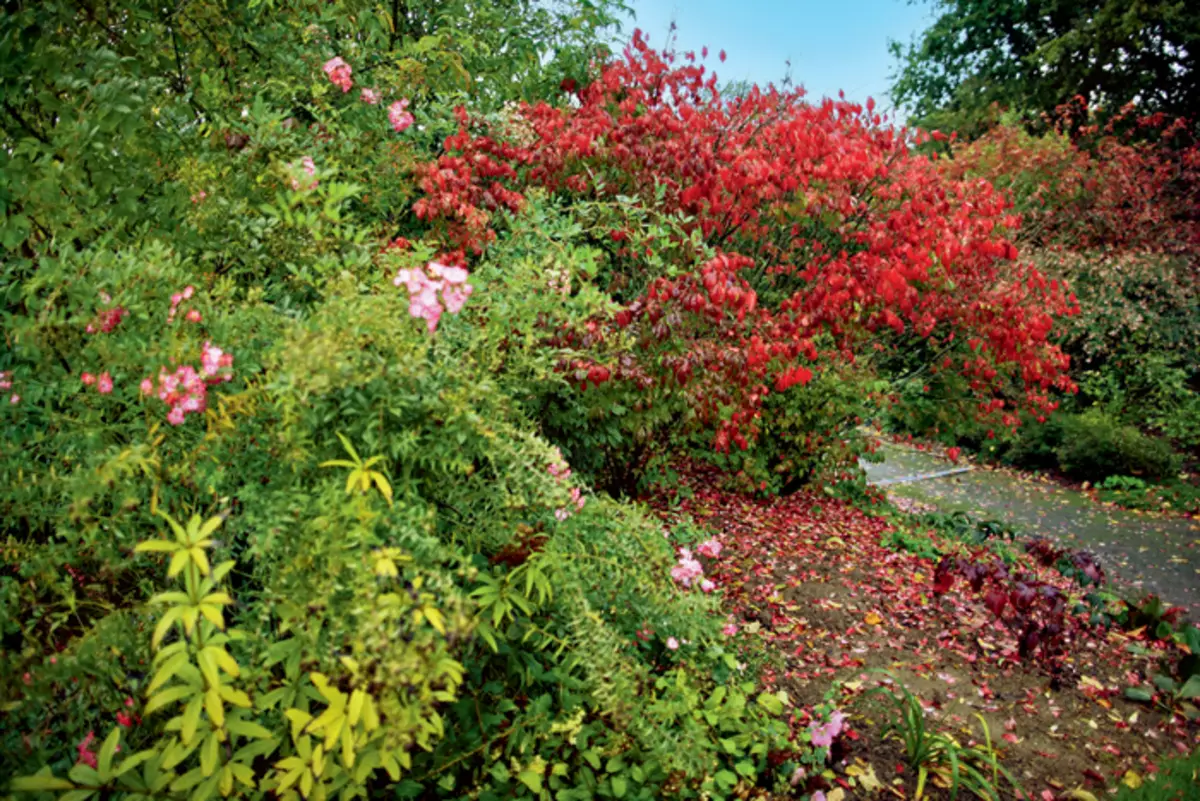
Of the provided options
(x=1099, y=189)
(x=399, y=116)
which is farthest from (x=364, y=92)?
(x=1099, y=189)

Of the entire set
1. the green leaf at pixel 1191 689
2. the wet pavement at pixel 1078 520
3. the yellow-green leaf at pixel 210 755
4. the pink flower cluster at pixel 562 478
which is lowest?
the wet pavement at pixel 1078 520

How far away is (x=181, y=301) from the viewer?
2.32 metres

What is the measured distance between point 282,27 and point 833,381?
490 centimetres

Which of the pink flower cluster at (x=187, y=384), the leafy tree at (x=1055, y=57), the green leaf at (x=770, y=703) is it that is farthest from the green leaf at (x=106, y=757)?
the leafy tree at (x=1055, y=57)

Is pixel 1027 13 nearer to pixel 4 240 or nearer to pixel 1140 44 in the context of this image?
pixel 1140 44

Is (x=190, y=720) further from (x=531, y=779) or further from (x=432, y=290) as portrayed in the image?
(x=432, y=290)

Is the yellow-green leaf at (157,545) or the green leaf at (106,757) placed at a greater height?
the yellow-green leaf at (157,545)

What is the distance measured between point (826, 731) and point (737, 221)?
3.98 meters

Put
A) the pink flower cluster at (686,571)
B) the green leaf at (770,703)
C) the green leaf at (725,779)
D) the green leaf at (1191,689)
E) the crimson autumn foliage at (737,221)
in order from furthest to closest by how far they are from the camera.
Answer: the crimson autumn foliage at (737,221), the green leaf at (1191,689), the green leaf at (770,703), the pink flower cluster at (686,571), the green leaf at (725,779)

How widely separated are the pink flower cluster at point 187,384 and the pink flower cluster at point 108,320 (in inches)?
10.4

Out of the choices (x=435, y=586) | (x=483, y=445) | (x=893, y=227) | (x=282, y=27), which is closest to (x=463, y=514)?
(x=483, y=445)

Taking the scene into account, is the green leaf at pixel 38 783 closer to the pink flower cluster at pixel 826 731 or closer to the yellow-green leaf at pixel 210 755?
the yellow-green leaf at pixel 210 755

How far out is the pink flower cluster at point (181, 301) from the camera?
2.17 m

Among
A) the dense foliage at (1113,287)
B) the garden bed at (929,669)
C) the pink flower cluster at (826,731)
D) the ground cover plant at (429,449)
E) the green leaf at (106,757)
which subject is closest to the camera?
the green leaf at (106,757)
